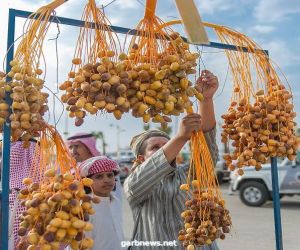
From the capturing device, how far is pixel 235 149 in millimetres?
1893

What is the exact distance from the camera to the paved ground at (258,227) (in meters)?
5.88

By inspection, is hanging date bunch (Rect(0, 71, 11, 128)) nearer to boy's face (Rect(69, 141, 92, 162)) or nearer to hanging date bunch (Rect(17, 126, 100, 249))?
hanging date bunch (Rect(17, 126, 100, 249))

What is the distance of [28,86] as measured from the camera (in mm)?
1258

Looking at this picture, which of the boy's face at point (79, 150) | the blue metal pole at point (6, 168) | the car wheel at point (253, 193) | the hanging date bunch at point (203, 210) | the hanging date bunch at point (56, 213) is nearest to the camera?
the hanging date bunch at point (56, 213)

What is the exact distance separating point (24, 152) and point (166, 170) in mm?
814

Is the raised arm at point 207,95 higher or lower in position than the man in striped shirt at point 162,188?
higher

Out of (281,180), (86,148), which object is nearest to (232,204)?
(281,180)

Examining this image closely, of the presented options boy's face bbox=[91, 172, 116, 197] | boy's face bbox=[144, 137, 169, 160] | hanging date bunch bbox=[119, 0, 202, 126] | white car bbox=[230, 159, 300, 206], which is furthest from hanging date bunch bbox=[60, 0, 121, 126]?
white car bbox=[230, 159, 300, 206]

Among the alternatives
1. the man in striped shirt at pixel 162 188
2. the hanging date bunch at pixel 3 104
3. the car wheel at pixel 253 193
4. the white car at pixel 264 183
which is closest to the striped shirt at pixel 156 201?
the man in striped shirt at pixel 162 188

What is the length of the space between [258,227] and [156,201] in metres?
5.35

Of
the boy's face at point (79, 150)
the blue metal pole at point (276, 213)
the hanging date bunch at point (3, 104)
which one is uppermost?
the boy's face at point (79, 150)

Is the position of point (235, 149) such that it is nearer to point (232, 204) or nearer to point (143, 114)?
point (143, 114)

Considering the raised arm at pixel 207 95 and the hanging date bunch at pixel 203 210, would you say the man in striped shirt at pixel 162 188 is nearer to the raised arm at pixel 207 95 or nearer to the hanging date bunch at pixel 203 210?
the raised arm at pixel 207 95

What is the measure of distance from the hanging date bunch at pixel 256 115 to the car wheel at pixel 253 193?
7396 mm
